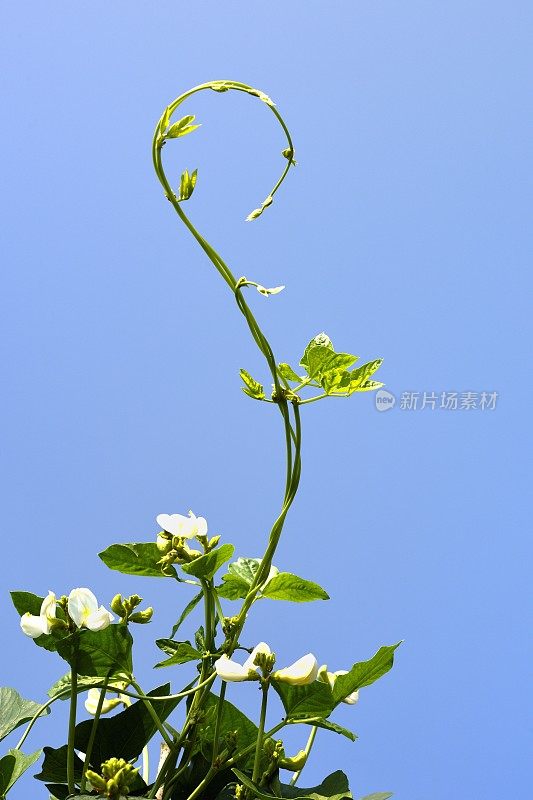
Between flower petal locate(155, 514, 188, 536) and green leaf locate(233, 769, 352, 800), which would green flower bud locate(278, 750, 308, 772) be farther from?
flower petal locate(155, 514, 188, 536)

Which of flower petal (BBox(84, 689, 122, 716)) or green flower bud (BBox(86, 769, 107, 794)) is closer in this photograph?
green flower bud (BBox(86, 769, 107, 794))

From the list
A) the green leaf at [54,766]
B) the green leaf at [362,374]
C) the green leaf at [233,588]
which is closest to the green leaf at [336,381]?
the green leaf at [362,374]

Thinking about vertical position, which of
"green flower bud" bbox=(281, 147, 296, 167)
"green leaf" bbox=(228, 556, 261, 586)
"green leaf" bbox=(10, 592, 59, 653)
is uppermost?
"green flower bud" bbox=(281, 147, 296, 167)

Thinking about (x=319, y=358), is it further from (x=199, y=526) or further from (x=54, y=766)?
(x=54, y=766)

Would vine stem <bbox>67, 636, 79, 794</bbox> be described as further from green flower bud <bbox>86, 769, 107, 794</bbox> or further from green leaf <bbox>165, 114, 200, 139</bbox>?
green leaf <bbox>165, 114, 200, 139</bbox>

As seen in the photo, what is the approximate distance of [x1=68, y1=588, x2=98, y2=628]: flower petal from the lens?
0.40 meters

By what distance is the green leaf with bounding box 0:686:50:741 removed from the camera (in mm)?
446

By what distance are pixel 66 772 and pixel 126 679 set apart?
0.17 feet

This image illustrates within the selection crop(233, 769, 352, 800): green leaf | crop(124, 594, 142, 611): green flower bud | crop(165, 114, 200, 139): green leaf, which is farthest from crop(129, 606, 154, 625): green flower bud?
crop(165, 114, 200, 139): green leaf

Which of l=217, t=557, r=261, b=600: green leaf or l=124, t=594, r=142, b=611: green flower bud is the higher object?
l=217, t=557, r=261, b=600: green leaf

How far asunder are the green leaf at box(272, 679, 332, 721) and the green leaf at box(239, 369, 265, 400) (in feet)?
0.43

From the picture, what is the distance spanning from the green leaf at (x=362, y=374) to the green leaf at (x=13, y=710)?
216 mm

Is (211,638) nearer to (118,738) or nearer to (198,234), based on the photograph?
(118,738)

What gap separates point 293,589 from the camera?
43cm
